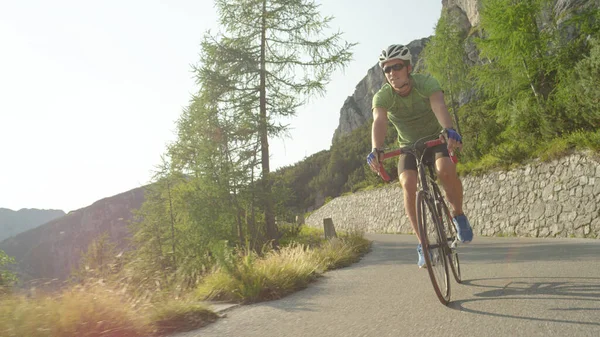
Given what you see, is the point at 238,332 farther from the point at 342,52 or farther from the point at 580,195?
the point at 342,52

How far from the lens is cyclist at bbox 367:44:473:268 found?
383cm

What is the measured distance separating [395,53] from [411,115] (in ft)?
2.13

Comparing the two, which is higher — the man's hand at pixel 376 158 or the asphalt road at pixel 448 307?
the man's hand at pixel 376 158

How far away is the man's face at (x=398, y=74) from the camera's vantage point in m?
3.93

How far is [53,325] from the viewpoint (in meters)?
3.04

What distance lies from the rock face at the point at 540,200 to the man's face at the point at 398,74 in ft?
26.2

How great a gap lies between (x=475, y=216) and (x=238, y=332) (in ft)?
50.7

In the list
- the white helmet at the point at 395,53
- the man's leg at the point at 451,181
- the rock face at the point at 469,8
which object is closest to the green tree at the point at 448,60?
the white helmet at the point at 395,53

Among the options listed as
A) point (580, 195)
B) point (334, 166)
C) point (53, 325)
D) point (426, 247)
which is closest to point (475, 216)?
point (580, 195)

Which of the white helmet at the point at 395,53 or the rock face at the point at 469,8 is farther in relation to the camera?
the rock face at the point at 469,8

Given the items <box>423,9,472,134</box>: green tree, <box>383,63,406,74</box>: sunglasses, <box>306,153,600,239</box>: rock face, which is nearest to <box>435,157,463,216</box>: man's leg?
<box>383,63,406,74</box>: sunglasses

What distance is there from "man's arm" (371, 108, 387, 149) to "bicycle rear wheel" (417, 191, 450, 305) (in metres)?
0.62

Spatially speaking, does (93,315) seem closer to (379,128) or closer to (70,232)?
(379,128)

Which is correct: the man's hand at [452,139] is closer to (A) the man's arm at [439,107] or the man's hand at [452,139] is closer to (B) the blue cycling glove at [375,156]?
(A) the man's arm at [439,107]
